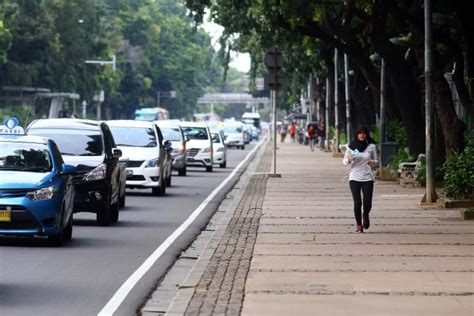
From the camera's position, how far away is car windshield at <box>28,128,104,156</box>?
935 inches

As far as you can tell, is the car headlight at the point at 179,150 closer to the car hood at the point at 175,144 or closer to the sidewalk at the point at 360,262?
the car hood at the point at 175,144

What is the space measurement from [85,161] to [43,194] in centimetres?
497

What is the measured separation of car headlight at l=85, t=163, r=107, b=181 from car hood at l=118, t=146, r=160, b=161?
8555 millimetres

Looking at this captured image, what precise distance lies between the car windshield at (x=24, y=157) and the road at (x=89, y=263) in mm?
1028

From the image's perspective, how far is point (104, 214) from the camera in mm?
22562

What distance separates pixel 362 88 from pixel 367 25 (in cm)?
1882

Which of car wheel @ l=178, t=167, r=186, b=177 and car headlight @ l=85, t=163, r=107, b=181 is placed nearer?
car headlight @ l=85, t=163, r=107, b=181

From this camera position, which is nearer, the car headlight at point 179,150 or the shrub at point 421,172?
the shrub at point 421,172

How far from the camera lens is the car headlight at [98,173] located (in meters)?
22.5

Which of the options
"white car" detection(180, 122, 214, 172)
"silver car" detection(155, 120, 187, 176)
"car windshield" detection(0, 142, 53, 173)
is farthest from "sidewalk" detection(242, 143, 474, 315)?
"white car" detection(180, 122, 214, 172)

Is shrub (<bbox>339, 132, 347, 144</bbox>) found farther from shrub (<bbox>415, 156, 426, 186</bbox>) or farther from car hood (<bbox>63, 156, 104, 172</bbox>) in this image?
car hood (<bbox>63, 156, 104, 172</bbox>)

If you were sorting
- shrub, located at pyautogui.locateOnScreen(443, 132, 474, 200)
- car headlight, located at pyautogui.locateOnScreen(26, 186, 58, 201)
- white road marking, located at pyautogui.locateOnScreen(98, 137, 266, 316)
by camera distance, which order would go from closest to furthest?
white road marking, located at pyautogui.locateOnScreen(98, 137, 266, 316)
car headlight, located at pyautogui.locateOnScreen(26, 186, 58, 201)
shrub, located at pyautogui.locateOnScreen(443, 132, 474, 200)

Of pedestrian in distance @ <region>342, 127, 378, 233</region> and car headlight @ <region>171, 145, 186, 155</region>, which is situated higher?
pedestrian in distance @ <region>342, 127, 378, 233</region>

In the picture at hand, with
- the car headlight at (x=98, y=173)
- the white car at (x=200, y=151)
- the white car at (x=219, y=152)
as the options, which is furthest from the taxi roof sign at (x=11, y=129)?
the white car at (x=219, y=152)
